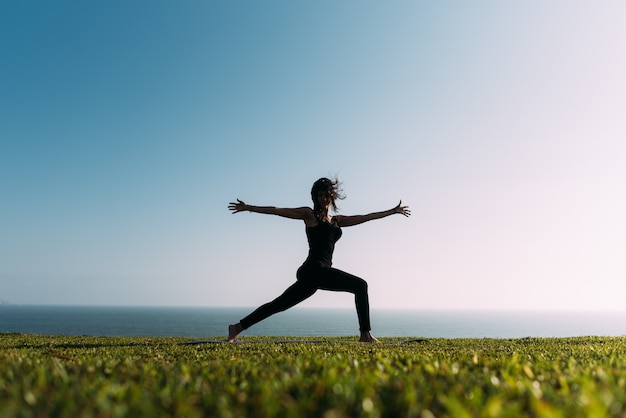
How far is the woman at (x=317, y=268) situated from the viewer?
9836mm

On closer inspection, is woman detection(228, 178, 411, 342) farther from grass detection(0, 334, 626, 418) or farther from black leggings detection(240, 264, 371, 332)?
grass detection(0, 334, 626, 418)

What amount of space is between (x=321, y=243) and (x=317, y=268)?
0.55m

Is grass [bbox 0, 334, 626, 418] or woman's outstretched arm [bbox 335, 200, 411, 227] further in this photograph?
woman's outstretched arm [bbox 335, 200, 411, 227]

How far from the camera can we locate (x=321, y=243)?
9.98 metres

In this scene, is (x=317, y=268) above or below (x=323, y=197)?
below

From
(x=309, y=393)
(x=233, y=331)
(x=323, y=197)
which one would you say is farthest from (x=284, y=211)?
(x=309, y=393)

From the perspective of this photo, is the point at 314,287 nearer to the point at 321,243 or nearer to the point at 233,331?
the point at 321,243

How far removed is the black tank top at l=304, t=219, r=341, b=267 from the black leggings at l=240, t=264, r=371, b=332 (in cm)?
16

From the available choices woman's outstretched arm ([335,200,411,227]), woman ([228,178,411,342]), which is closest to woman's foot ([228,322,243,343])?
woman ([228,178,411,342])

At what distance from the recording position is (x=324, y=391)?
9.63 ft

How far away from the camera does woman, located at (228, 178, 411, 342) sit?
9836 millimetres

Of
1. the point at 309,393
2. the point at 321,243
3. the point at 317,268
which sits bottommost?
the point at 309,393

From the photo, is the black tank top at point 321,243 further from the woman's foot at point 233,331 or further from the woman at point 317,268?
the woman's foot at point 233,331

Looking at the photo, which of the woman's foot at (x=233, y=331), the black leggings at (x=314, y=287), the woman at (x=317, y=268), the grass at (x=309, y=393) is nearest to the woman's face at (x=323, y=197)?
the woman at (x=317, y=268)
